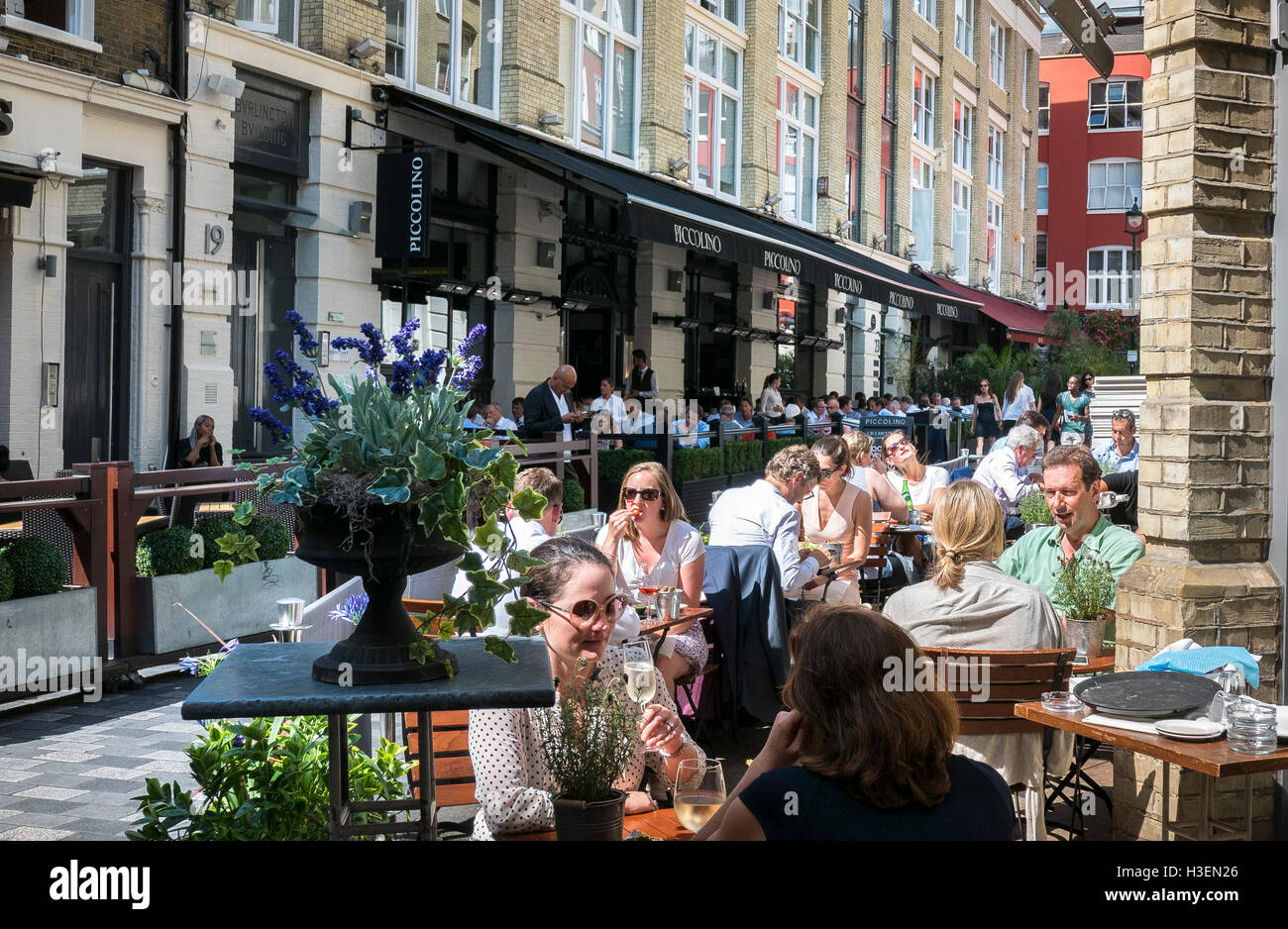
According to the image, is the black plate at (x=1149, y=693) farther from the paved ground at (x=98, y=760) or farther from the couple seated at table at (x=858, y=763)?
the paved ground at (x=98, y=760)

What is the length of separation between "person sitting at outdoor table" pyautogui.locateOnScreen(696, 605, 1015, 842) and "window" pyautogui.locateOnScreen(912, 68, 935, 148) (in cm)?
3305

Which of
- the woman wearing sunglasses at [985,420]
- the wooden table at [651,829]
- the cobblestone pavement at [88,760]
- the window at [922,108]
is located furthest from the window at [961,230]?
the wooden table at [651,829]

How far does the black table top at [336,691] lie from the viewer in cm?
255

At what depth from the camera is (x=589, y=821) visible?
2756mm

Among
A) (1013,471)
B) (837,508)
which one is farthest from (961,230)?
(837,508)

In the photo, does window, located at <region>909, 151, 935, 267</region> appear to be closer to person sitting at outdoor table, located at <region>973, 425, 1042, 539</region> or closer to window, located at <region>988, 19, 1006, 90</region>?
window, located at <region>988, 19, 1006, 90</region>

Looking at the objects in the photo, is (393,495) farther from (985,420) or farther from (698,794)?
(985,420)

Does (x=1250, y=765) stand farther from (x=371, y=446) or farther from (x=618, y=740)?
(x=371, y=446)

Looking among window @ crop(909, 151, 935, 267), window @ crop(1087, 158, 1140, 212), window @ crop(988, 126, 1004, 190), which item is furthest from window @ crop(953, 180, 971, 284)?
window @ crop(1087, 158, 1140, 212)

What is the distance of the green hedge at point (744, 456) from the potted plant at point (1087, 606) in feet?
37.5

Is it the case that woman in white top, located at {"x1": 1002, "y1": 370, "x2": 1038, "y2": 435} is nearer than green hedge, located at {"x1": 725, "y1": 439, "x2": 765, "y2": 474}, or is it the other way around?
green hedge, located at {"x1": 725, "y1": 439, "x2": 765, "y2": 474}

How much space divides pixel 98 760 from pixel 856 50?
27.4 meters

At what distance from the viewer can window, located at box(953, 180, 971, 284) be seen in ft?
128
